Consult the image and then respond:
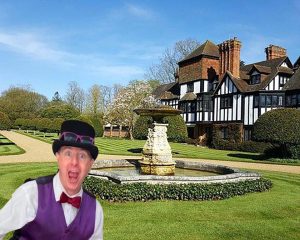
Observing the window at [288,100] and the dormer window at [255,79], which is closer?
the window at [288,100]

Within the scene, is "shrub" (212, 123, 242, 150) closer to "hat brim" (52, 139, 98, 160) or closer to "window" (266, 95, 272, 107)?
"window" (266, 95, 272, 107)

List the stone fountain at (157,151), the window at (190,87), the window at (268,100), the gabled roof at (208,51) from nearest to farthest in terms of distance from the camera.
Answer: the stone fountain at (157,151) < the window at (268,100) < the gabled roof at (208,51) < the window at (190,87)

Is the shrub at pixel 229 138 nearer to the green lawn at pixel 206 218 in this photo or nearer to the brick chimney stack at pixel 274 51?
the brick chimney stack at pixel 274 51

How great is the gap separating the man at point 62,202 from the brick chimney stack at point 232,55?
36852mm

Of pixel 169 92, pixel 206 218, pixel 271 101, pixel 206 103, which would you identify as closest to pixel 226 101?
pixel 206 103

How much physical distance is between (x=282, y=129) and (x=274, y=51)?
19.6 m

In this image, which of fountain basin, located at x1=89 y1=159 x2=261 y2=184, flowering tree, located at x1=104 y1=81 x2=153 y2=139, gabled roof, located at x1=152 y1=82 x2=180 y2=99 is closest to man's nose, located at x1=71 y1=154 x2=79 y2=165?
fountain basin, located at x1=89 y1=159 x2=261 y2=184

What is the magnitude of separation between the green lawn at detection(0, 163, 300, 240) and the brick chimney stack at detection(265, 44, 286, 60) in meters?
33.6

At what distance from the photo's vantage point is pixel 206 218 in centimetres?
854

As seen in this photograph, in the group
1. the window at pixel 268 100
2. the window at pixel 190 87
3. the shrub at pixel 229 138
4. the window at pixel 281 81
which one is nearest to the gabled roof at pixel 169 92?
the window at pixel 190 87

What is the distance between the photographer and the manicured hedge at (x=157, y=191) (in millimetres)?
9961

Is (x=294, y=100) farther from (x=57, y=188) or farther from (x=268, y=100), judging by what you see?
(x=57, y=188)

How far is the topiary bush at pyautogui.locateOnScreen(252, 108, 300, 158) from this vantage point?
25.6 meters

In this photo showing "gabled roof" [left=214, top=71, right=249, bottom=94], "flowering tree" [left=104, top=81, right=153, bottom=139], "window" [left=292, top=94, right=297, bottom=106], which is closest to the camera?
"window" [left=292, top=94, right=297, bottom=106]
